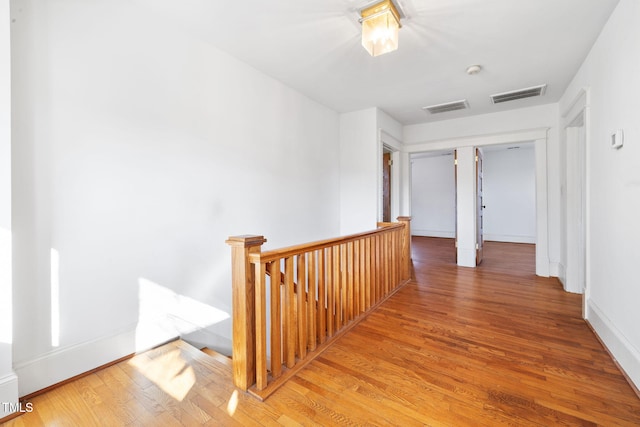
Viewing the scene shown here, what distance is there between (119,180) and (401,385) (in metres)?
2.34

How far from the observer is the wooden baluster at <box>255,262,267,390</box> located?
1.66 meters

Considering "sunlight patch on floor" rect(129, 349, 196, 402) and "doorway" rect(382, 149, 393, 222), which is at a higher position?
"doorway" rect(382, 149, 393, 222)

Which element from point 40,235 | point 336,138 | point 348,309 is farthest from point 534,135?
point 40,235

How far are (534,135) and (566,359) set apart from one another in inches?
137

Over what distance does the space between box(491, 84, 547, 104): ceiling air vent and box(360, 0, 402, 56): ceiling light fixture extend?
8.23ft

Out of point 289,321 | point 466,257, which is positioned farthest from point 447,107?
point 289,321

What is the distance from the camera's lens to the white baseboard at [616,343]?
1.75 m

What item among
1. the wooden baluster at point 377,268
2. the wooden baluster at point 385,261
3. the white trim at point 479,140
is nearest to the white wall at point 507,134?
the white trim at point 479,140

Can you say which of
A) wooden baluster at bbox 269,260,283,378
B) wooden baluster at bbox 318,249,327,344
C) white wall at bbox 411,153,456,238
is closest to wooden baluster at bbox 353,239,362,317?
wooden baluster at bbox 318,249,327,344

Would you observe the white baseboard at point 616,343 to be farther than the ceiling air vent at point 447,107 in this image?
No

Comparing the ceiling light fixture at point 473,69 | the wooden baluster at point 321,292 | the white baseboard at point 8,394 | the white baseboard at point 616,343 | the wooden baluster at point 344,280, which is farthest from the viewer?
the ceiling light fixture at point 473,69

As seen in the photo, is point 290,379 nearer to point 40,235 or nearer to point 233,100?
point 40,235

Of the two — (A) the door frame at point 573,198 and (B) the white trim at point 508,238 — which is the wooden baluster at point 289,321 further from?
(B) the white trim at point 508,238

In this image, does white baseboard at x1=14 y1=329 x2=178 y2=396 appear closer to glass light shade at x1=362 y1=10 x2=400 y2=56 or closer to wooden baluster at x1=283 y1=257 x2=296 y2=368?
wooden baluster at x1=283 y1=257 x2=296 y2=368
